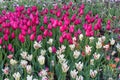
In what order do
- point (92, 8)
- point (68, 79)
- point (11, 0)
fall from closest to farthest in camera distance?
point (68, 79)
point (92, 8)
point (11, 0)

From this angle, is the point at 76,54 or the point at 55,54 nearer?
the point at 76,54

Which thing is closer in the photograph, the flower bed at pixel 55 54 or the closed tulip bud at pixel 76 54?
the flower bed at pixel 55 54

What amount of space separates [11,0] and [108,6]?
1.86 meters

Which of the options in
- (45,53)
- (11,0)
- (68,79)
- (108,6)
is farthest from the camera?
(11,0)

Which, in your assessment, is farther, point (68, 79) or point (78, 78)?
point (68, 79)

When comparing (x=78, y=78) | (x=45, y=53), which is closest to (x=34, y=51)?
(x=45, y=53)

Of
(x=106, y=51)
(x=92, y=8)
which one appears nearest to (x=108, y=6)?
(x=92, y=8)

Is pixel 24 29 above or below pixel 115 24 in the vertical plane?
above

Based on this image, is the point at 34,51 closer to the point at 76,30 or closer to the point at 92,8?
the point at 76,30

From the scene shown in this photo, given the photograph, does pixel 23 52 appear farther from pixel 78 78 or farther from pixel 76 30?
pixel 76 30

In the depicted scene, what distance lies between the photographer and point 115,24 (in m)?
4.82

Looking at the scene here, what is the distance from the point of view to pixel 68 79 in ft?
10.9

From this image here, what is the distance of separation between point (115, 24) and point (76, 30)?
0.77 meters

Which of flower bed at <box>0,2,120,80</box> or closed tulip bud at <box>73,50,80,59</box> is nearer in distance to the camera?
flower bed at <box>0,2,120,80</box>
